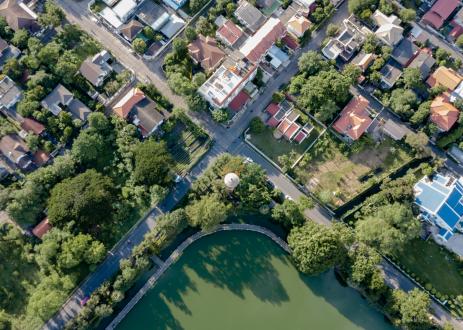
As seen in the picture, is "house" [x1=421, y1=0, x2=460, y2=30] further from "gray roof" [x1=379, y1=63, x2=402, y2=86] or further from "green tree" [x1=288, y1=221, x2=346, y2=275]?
"green tree" [x1=288, y1=221, x2=346, y2=275]

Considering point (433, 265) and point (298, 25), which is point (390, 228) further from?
point (298, 25)

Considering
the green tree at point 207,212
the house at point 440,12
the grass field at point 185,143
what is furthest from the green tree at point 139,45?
the house at point 440,12

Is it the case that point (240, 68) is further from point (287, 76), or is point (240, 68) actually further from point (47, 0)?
point (47, 0)

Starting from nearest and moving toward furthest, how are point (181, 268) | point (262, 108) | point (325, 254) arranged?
point (325, 254) < point (181, 268) < point (262, 108)

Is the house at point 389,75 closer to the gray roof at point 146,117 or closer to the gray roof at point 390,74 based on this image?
the gray roof at point 390,74

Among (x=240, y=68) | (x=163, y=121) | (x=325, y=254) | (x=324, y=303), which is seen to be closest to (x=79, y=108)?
(x=163, y=121)

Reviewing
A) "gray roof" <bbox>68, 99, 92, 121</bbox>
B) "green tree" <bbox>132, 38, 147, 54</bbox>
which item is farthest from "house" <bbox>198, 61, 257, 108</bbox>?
"gray roof" <bbox>68, 99, 92, 121</bbox>

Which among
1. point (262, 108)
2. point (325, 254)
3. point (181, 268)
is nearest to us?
point (325, 254)
